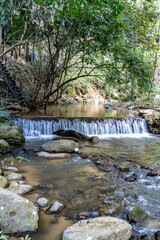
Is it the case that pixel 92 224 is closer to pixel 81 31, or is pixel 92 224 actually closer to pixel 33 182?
pixel 33 182

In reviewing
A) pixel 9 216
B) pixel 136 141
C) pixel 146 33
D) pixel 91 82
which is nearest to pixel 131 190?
pixel 9 216

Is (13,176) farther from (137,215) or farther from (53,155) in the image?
(137,215)

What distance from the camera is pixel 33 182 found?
14.5ft

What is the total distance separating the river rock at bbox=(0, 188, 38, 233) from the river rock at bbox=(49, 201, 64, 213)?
0.40m

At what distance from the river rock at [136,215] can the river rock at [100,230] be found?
421 millimetres

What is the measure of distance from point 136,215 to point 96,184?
4.38 ft

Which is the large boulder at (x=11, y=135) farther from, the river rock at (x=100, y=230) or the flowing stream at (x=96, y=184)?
the river rock at (x=100, y=230)

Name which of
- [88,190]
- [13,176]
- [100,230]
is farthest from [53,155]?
[100,230]

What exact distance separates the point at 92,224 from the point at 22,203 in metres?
1.04

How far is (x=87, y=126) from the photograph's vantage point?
10.0 meters

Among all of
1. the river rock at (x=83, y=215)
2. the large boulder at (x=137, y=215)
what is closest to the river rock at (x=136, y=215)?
the large boulder at (x=137, y=215)

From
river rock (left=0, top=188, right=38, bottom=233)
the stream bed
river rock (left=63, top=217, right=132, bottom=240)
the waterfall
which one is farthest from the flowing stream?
the waterfall

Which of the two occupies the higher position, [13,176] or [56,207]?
[13,176]

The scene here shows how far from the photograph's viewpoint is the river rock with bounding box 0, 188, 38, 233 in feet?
9.03
